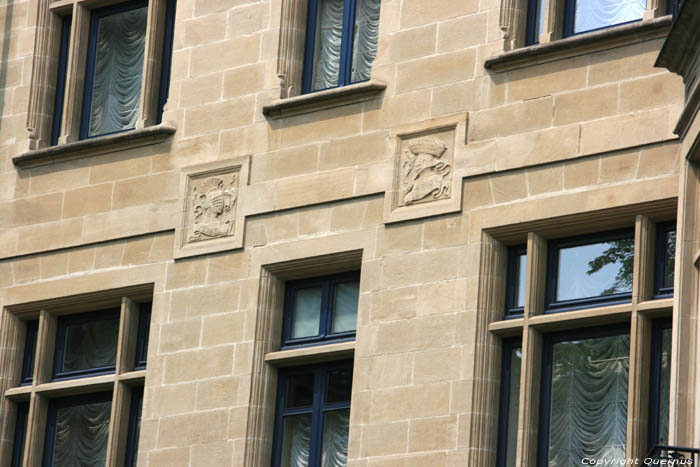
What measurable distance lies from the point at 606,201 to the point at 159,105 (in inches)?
247

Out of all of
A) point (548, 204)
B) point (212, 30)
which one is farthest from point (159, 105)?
point (548, 204)

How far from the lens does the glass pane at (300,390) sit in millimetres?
21234

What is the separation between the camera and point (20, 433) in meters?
23.5

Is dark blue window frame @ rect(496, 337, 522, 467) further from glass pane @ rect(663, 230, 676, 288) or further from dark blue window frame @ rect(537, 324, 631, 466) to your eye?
glass pane @ rect(663, 230, 676, 288)

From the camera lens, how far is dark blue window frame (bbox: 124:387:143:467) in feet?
73.4

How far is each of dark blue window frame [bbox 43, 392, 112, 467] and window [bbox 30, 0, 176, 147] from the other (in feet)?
9.75

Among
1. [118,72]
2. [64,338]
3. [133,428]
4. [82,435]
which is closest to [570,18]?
[118,72]

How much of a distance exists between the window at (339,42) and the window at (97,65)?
1.99m

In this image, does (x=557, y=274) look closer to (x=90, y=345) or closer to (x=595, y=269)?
(x=595, y=269)

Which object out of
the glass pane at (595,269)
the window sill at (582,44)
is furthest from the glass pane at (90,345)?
the glass pane at (595,269)

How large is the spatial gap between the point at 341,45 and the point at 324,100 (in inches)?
33.2

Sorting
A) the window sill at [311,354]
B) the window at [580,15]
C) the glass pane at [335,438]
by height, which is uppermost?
the window at [580,15]

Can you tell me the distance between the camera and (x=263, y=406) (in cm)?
2116

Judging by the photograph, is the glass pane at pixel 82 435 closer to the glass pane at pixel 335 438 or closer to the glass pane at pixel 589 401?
the glass pane at pixel 335 438
